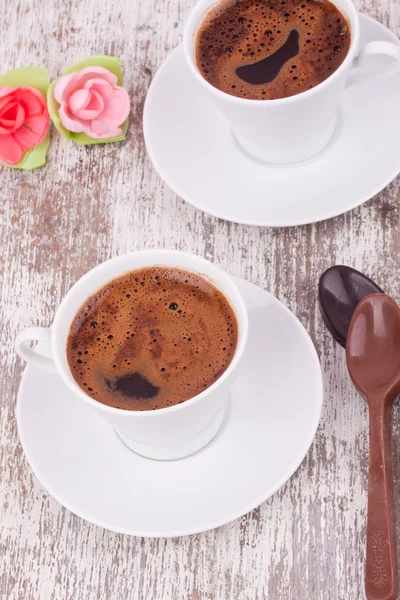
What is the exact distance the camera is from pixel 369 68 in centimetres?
144

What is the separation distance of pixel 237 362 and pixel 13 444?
508mm

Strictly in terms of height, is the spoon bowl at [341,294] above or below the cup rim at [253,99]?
below

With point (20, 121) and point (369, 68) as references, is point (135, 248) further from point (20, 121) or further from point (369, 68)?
point (369, 68)

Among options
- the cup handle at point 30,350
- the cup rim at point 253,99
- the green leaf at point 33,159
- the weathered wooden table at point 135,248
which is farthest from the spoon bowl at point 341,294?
the green leaf at point 33,159

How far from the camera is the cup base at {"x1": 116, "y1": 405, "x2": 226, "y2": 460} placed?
127 centimetres

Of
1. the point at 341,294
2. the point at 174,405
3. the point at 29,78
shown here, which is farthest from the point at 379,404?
the point at 29,78

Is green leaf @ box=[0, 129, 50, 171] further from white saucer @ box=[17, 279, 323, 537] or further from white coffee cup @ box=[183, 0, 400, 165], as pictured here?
white saucer @ box=[17, 279, 323, 537]

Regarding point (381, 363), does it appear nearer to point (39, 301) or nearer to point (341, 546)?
point (341, 546)

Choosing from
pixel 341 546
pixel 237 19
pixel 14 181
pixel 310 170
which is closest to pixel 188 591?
pixel 341 546

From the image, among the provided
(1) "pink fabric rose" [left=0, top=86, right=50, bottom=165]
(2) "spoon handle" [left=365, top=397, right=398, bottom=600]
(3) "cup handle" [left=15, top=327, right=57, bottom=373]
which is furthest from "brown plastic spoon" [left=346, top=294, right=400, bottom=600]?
(1) "pink fabric rose" [left=0, top=86, right=50, bottom=165]

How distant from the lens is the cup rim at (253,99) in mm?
1339

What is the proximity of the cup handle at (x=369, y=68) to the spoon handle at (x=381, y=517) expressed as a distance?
57 cm

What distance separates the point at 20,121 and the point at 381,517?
1.01 meters

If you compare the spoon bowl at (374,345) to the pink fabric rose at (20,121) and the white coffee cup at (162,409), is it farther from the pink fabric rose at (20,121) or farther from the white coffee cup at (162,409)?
the pink fabric rose at (20,121)
